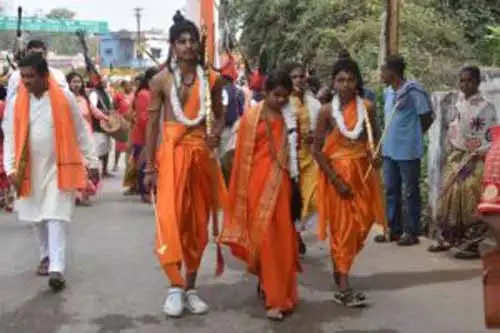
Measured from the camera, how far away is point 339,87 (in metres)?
6.33

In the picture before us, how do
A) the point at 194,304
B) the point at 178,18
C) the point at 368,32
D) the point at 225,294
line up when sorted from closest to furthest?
the point at 194,304, the point at 178,18, the point at 225,294, the point at 368,32

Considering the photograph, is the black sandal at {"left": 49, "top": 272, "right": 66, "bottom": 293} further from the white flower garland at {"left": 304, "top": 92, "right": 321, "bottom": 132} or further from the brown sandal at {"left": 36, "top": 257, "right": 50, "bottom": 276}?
the white flower garland at {"left": 304, "top": 92, "right": 321, "bottom": 132}

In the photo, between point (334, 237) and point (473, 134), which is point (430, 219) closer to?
point (473, 134)

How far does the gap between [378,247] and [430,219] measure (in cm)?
87

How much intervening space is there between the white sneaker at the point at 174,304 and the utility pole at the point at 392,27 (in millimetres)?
5309

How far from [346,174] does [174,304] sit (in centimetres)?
147

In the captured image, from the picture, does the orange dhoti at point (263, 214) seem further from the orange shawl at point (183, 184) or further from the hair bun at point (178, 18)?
the hair bun at point (178, 18)

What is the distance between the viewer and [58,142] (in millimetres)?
6812

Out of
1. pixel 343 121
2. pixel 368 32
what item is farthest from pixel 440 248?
pixel 368 32

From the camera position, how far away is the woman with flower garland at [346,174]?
625 centimetres

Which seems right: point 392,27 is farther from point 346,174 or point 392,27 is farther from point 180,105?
point 180,105

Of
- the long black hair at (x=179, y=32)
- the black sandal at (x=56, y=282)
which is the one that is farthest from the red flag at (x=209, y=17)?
the black sandal at (x=56, y=282)

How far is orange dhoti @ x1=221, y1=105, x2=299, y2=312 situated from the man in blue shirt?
94.2 inches

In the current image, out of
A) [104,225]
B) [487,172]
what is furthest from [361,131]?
[104,225]
